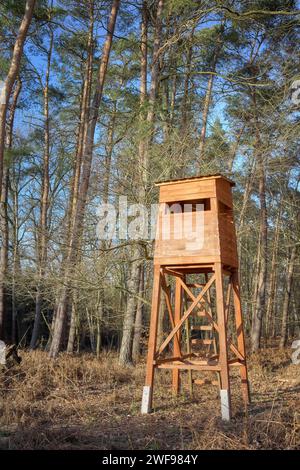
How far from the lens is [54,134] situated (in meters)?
18.9

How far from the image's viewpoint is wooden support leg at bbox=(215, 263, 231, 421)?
6500 mm

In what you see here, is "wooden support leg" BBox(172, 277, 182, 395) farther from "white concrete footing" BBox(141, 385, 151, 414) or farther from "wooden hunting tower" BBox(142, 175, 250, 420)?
"white concrete footing" BBox(141, 385, 151, 414)

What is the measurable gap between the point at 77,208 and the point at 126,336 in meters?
3.70

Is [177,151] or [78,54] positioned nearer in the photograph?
[177,151]

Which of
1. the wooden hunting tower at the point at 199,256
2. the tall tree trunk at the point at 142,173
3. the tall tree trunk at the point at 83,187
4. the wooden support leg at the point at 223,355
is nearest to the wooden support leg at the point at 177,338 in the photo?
the wooden hunting tower at the point at 199,256

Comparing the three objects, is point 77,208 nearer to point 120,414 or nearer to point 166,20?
point 120,414

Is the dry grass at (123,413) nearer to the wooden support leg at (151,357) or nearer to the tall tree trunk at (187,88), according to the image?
the wooden support leg at (151,357)

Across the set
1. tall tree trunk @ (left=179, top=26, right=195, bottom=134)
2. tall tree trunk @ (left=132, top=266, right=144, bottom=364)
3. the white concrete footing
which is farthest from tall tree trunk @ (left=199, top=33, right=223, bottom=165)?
the white concrete footing

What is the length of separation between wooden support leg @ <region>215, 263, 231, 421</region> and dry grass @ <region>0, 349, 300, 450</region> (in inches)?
7.8

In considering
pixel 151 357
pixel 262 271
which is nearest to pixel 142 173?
pixel 151 357

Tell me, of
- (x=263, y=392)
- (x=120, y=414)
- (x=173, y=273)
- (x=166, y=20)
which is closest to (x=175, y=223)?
(x=173, y=273)

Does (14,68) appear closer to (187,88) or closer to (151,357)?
(187,88)

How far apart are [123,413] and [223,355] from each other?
1751 millimetres

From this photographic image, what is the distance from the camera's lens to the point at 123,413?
7.00 metres
